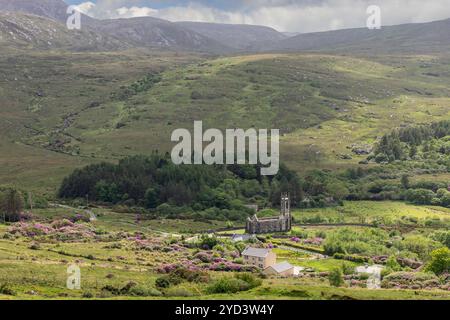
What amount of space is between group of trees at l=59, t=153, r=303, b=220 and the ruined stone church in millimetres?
16468

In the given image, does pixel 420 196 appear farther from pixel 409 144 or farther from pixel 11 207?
pixel 11 207

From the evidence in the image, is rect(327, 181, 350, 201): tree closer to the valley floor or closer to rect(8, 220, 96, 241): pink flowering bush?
the valley floor

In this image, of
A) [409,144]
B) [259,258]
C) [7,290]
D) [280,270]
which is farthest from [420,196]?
[7,290]

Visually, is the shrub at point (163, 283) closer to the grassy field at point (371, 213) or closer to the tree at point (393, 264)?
the tree at point (393, 264)

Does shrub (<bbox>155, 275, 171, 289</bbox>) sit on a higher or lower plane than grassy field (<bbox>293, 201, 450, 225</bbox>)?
higher

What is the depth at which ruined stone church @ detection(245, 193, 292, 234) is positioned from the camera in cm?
10119

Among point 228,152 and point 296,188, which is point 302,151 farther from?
point 296,188

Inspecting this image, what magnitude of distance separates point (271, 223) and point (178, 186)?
3101 cm

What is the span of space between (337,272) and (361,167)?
363ft

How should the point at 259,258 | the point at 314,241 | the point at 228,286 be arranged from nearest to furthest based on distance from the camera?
the point at 228,286, the point at 259,258, the point at 314,241

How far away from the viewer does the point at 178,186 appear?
128750 millimetres

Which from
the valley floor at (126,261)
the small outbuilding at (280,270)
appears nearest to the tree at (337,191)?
the valley floor at (126,261)

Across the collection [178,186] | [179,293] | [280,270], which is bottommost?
[280,270]

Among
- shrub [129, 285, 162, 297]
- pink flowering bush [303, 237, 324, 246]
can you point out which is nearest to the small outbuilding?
pink flowering bush [303, 237, 324, 246]
